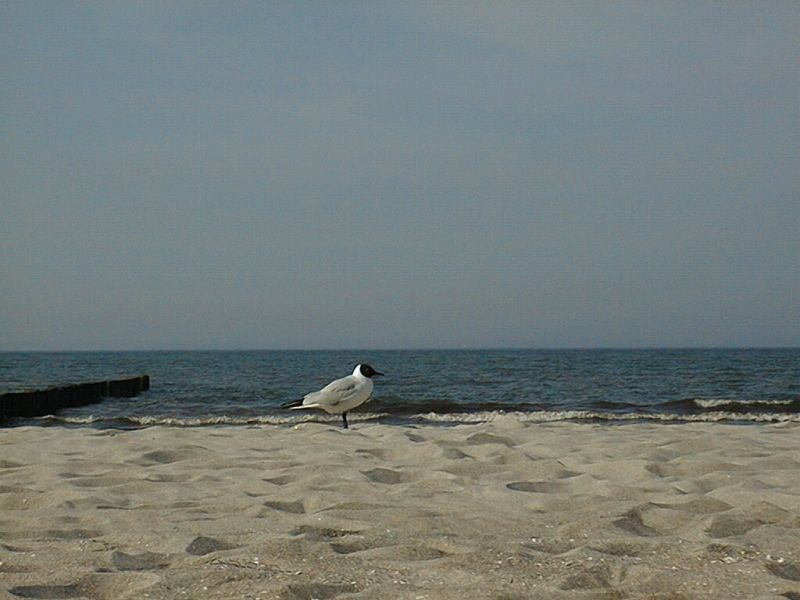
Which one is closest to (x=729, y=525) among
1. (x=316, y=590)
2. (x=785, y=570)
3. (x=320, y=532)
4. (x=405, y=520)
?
(x=785, y=570)

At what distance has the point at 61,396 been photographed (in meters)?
17.7

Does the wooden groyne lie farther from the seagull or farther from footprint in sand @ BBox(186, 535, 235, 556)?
footprint in sand @ BBox(186, 535, 235, 556)

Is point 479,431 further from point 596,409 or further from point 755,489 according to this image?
point 596,409

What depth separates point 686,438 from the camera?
259 inches

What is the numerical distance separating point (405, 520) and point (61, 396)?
15287 mm

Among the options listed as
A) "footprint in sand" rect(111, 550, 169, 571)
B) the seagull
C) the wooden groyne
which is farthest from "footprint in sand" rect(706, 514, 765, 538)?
the wooden groyne

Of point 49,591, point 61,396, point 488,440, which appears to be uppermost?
point 488,440

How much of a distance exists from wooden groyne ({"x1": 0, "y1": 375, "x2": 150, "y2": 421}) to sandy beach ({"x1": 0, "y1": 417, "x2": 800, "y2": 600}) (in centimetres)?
792

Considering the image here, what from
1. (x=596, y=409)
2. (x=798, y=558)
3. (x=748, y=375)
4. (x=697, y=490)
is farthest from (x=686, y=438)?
(x=748, y=375)

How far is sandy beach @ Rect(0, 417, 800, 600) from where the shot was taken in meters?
2.97

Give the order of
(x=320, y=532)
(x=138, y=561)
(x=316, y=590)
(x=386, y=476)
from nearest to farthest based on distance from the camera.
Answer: (x=316, y=590), (x=138, y=561), (x=320, y=532), (x=386, y=476)

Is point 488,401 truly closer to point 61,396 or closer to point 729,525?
point 61,396

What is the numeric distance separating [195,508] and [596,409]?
44.0 ft

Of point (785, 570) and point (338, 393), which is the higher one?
point (338, 393)
